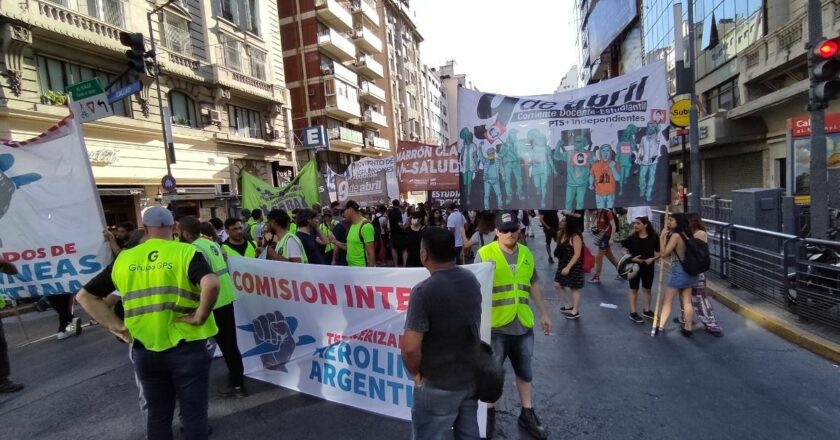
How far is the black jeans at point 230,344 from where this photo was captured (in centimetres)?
423

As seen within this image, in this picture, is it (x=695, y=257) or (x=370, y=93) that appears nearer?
(x=695, y=257)

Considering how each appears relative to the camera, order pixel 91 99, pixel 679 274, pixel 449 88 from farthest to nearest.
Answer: pixel 449 88, pixel 91 99, pixel 679 274

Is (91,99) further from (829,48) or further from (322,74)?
(322,74)

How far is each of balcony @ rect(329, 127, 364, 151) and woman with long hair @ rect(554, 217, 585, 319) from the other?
93.0 feet

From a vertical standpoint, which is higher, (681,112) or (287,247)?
(681,112)

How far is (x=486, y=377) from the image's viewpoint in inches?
92.1

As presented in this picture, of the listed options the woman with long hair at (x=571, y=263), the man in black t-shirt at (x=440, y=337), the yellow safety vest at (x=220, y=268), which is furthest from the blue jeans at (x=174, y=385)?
the woman with long hair at (x=571, y=263)

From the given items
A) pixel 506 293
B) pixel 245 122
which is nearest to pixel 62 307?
pixel 506 293

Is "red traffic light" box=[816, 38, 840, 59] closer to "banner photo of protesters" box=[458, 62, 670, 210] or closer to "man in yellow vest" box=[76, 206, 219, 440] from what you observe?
"banner photo of protesters" box=[458, 62, 670, 210]

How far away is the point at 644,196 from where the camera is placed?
14.7 feet

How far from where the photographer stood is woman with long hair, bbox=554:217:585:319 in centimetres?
616

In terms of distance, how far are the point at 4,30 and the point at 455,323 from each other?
17473 mm

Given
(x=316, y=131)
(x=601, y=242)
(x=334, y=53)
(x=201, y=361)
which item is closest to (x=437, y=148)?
(x=601, y=242)

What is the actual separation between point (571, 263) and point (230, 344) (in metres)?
4.35
